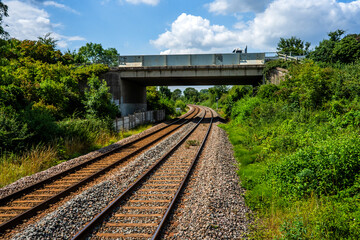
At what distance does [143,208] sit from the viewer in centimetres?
560

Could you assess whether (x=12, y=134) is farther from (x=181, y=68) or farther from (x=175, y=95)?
(x=175, y=95)

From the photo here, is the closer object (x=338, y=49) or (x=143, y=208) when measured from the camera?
(x=143, y=208)

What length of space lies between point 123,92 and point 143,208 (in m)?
20.6

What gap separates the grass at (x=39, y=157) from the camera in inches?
315

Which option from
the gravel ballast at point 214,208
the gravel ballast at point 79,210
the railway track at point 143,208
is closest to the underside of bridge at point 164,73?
the railway track at point 143,208

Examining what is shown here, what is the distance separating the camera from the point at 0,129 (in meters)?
9.01

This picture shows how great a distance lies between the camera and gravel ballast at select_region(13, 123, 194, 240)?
15.0 feet

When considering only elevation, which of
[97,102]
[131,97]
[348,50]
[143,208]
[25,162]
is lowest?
[143,208]

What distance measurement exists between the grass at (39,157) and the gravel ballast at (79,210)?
11.9 ft

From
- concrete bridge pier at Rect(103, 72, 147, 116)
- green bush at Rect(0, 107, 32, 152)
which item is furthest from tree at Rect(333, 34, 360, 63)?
green bush at Rect(0, 107, 32, 152)

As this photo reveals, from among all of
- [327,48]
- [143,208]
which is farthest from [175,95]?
[143,208]

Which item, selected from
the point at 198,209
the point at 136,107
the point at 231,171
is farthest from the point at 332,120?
the point at 136,107

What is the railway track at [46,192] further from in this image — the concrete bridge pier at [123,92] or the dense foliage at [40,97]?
the concrete bridge pier at [123,92]

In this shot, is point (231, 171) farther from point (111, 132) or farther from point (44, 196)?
point (111, 132)
